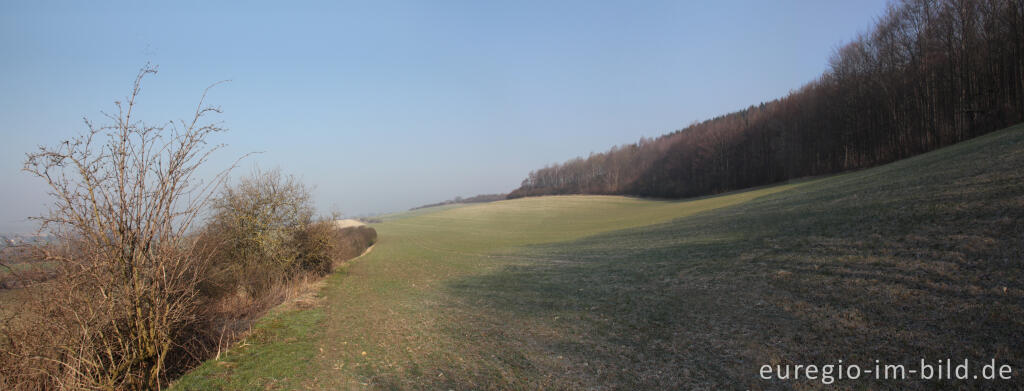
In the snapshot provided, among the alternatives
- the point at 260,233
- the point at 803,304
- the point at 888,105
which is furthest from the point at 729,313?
the point at 888,105

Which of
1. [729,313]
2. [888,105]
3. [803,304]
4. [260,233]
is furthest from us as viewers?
[888,105]

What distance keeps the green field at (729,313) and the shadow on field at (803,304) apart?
4cm

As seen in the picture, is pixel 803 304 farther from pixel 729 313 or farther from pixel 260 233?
pixel 260 233

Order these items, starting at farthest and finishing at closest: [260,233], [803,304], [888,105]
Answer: [888,105] < [260,233] < [803,304]

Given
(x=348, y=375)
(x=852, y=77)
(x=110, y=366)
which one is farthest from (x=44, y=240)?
(x=852, y=77)

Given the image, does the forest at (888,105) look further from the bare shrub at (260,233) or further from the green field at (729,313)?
the bare shrub at (260,233)

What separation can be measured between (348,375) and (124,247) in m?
3.84

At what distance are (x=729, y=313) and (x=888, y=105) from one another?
5040 cm

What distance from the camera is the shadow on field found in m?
5.18

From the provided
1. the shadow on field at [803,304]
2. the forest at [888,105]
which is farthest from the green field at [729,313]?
the forest at [888,105]

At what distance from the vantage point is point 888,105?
39.9m

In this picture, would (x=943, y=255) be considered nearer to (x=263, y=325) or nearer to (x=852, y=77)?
(x=263, y=325)

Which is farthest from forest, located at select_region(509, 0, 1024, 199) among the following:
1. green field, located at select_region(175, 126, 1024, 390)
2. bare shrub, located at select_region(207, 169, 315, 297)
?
bare shrub, located at select_region(207, 169, 315, 297)

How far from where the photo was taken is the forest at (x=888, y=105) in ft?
96.9
